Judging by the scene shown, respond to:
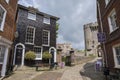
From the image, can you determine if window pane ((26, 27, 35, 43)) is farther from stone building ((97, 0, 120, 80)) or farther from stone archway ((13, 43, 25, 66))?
stone building ((97, 0, 120, 80))

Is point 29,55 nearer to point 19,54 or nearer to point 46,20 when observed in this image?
point 19,54

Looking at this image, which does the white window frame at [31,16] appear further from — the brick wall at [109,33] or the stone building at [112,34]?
the stone building at [112,34]

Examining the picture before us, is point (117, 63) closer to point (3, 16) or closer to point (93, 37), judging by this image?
point (3, 16)

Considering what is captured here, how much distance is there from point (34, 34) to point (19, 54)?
13.4 ft

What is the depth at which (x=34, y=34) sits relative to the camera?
19625mm

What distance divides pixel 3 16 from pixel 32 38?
9028 mm

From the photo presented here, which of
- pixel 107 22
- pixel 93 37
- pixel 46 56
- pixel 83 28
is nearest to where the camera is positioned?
pixel 107 22

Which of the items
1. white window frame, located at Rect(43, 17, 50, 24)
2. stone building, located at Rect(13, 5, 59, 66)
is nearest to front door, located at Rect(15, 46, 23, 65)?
stone building, located at Rect(13, 5, 59, 66)

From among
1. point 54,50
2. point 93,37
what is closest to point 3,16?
point 54,50

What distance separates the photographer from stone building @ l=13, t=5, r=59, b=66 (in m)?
17.9

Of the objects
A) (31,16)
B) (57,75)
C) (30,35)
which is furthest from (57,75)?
(31,16)

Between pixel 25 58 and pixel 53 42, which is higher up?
pixel 53 42

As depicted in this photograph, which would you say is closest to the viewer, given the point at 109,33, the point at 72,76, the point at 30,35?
the point at 109,33

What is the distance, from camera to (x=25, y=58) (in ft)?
57.4
